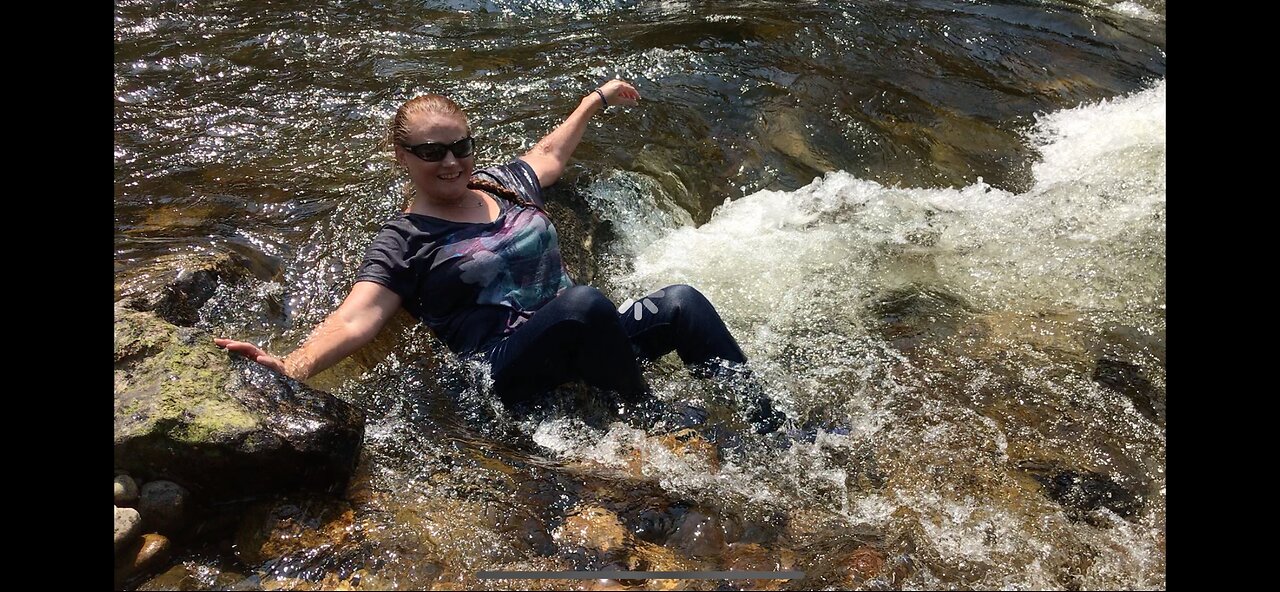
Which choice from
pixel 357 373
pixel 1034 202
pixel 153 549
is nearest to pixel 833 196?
pixel 1034 202

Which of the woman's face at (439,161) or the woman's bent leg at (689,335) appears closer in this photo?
the woman's face at (439,161)

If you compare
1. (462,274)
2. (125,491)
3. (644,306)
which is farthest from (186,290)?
(644,306)

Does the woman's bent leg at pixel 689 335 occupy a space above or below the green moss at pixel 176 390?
below

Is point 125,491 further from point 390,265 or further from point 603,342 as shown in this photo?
point 603,342

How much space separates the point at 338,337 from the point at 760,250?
8.73 feet

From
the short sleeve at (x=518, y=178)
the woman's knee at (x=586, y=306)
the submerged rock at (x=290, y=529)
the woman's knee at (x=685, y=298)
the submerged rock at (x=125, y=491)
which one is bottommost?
the submerged rock at (x=290, y=529)

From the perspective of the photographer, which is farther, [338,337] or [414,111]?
[414,111]

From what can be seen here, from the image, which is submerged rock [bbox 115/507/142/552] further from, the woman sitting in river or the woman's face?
the woman's face

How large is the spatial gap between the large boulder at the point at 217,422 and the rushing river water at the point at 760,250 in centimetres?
21

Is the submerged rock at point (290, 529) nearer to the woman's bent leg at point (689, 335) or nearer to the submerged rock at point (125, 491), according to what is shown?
the submerged rock at point (125, 491)

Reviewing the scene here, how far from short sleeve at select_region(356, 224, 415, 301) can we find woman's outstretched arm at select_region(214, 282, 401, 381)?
0.03 metres

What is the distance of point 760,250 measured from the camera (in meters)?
5.35

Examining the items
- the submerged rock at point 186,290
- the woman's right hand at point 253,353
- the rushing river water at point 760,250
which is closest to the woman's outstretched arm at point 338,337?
the woman's right hand at point 253,353

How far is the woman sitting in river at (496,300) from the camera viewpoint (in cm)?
364
